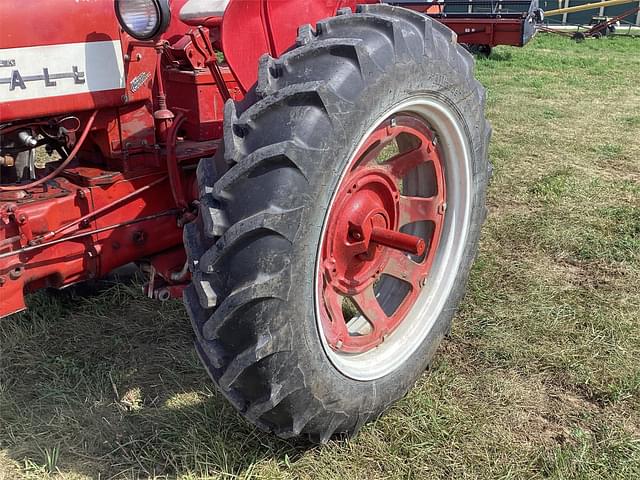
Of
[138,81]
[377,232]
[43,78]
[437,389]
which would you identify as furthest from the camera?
[437,389]

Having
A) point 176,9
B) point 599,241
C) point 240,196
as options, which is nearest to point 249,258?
point 240,196

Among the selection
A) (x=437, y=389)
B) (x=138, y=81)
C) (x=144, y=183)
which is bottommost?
(x=437, y=389)

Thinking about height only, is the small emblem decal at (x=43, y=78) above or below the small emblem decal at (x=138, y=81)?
above

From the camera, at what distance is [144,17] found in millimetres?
2037

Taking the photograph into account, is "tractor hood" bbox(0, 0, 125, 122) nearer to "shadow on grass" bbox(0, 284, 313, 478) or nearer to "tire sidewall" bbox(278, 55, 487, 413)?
"tire sidewall" bbox(278, 55, 487, 413)

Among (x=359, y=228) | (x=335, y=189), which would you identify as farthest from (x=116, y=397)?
(x=335, y=189)

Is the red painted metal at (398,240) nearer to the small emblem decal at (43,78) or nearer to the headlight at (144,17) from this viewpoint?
the headlight at (144,17)

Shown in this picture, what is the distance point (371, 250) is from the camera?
2.20m

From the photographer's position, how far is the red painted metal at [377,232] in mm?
2090

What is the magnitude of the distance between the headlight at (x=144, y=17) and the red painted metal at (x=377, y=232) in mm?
736

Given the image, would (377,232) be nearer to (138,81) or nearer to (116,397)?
(138,81)

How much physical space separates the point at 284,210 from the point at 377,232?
54 centimetres

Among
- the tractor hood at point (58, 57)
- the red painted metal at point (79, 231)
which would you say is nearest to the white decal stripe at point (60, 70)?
the tractor hood at point (58, 57)

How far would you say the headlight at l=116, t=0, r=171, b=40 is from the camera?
201 cm
